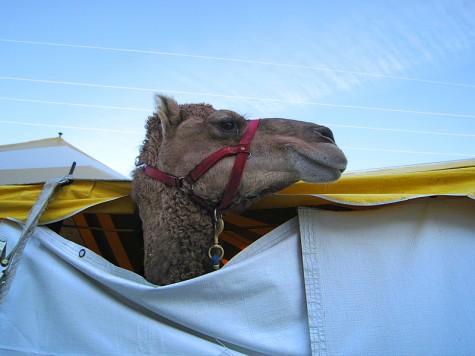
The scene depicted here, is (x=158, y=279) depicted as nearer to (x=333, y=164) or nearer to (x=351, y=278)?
(x=351, y=278)

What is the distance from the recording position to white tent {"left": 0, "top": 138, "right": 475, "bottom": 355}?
176 centimetres

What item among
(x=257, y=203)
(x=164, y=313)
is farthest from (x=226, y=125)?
(x=164, y=313)

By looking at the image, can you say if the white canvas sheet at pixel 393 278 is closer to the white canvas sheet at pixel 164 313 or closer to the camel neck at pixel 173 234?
the white canvas sheet at pixel 164 313

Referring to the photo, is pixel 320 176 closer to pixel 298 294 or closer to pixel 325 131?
pixel 325 131

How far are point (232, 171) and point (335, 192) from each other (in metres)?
0.67

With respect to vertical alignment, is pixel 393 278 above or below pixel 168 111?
below

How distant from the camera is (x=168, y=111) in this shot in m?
2.66

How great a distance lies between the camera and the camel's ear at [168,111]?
2.63m

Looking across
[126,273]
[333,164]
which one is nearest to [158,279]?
[126,273]

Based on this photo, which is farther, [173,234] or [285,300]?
[173,234]

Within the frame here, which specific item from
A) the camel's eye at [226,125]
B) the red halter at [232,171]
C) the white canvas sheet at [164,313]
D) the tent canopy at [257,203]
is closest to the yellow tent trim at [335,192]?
the tent canopy at [257,203]

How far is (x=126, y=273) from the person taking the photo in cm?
205

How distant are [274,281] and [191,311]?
438 millimetres

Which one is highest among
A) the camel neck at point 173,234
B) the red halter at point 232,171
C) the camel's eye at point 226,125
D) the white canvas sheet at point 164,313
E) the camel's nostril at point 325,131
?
the camel's nostril at point 325,131
